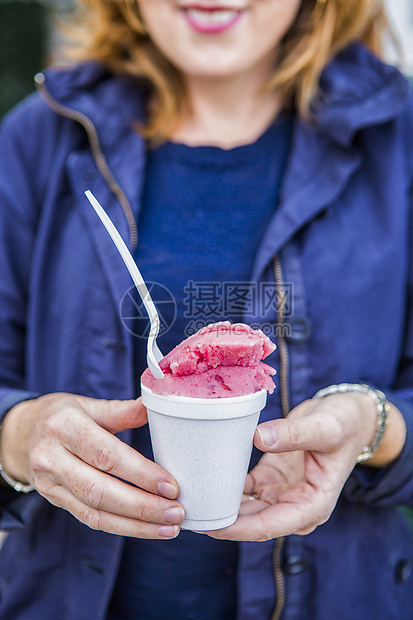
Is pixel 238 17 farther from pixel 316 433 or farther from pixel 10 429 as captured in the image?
pixel 10 429

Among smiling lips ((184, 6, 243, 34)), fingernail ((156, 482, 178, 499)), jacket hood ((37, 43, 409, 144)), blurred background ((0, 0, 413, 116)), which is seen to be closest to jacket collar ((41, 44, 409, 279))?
jacket hood ((37, 43, 409, 144))

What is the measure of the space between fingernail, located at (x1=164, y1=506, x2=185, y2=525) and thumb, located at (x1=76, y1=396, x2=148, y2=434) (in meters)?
0.21

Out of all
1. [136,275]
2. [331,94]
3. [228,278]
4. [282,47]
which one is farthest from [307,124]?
[136,275]

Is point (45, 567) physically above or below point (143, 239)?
below

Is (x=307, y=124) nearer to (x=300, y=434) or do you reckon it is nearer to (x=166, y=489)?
(x=300, y=434)

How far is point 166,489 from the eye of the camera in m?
1.16

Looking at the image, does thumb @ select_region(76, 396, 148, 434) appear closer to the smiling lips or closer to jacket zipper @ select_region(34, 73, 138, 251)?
jacket zipper @ select_region(34, 73, 138, 251)

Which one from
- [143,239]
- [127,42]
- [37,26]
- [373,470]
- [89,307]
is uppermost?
[127,42]

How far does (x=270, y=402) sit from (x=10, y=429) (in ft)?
2.18

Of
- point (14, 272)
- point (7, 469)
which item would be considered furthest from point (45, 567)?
point (14, 272)

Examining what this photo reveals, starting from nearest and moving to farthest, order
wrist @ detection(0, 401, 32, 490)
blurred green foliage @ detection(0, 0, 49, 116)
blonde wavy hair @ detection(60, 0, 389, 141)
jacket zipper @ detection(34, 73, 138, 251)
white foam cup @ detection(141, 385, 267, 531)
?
white foam cup @ detection(141, 385, 267, 531)
wrist @ detection(0, 401, 32, 490)
jacket zipper @ detection(34, 73, 138, 251)
blonde wavy hair @ detection(60, 0, 389, 141)
blurred green foliage @ detection(0, 0, 49, 116)

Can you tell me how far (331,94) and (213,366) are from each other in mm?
1050

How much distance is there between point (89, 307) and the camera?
162 cm

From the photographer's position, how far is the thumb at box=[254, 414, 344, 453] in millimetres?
1136
